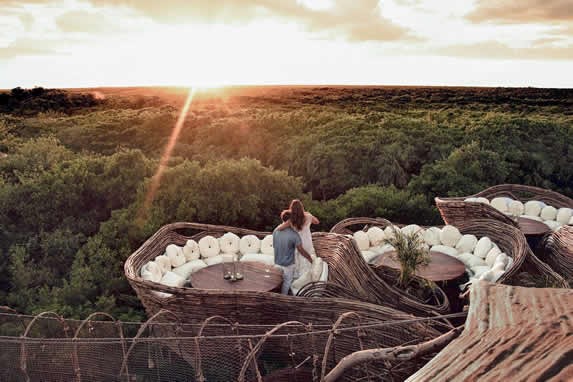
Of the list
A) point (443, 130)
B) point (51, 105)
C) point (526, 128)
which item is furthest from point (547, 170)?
point (51, 105)

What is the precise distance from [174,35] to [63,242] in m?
7.52

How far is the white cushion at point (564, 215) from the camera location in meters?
8.79

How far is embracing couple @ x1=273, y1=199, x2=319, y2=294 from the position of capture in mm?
6117

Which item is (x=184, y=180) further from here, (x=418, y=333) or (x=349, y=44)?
(x=349, y=44)

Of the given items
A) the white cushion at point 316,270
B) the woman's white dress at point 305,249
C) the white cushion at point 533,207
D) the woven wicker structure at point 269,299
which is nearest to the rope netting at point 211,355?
the woven wicker structure at point 269,299

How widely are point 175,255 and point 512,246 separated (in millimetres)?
4444

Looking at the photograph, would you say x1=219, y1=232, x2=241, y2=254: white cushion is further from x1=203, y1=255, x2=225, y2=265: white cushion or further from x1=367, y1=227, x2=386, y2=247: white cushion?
x1=367, y1=227, x2=386, y2=247: white cushion

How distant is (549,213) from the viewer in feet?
29.6

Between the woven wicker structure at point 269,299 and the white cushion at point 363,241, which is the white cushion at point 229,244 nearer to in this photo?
the woven wicker structure at point 269,299

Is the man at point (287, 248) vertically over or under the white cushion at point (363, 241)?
over

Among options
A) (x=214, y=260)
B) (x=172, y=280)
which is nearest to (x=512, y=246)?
(x=214, y=260)

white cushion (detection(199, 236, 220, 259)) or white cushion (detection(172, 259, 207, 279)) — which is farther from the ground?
white cushion (detection(199, 236, 220, 259))

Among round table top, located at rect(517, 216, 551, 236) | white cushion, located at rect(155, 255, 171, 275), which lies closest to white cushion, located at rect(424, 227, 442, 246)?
round table top, located at rect(517, 216, 551, 236)

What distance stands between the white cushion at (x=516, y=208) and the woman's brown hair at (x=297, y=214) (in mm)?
4958
